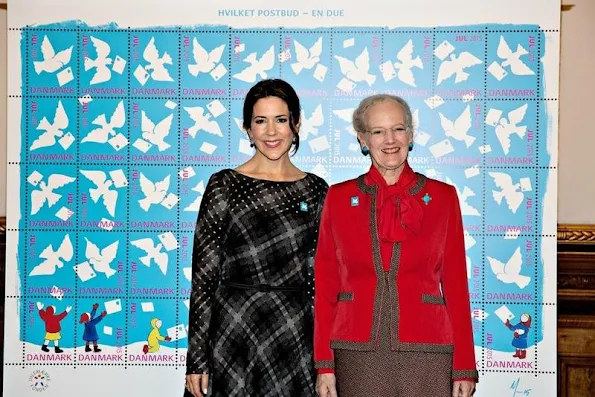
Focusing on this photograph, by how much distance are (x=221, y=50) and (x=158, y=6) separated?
32 cm

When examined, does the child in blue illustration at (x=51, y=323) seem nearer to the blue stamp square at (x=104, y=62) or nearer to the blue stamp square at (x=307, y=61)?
the blue stamp square at (x=104, y=62)

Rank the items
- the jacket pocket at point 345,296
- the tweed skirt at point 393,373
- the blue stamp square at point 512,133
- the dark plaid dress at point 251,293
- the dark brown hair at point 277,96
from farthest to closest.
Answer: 1. the blue stamp square at point 512,133
2. the dark brown hair at point 277,96
3. the dark plaid dress at point 251,293
4. the jacket pocket at point 345,296
5. the tweed skirt at point 393,373

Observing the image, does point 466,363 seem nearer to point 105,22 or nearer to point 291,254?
point 291,254

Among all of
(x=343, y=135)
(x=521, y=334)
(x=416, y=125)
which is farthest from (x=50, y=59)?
(x=521, y=334)

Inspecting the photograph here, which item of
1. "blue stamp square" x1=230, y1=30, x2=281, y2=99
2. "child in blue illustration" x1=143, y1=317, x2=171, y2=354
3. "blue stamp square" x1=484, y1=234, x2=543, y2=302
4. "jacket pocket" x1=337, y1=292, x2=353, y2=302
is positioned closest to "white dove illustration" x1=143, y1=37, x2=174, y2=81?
"blue stamp square" x1=230, y1=30, x2=281, y2=99

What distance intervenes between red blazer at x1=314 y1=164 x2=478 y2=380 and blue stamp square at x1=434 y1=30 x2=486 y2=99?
26.4 inches

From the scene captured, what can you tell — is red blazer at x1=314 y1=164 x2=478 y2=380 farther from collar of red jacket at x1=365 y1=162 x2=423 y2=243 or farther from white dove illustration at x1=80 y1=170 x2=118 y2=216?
white dove illustration at x1=80 y1=170 x2=118 y2=216

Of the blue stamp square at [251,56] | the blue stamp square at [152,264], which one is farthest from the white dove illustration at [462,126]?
the blue stamp square at [152,264]

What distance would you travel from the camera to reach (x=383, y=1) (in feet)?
9.98

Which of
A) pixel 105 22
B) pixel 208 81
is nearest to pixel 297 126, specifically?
pixel 208 81

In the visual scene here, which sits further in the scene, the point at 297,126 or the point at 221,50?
the point at 221,50

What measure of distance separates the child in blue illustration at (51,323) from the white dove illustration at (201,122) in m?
0.90

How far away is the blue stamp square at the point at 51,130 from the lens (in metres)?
3.09

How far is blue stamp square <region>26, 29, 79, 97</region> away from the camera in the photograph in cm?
309
